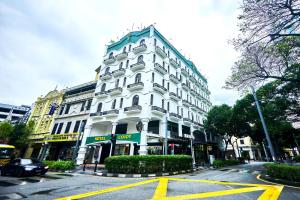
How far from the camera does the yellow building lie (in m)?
27.5

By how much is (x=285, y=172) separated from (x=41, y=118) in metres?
35.7

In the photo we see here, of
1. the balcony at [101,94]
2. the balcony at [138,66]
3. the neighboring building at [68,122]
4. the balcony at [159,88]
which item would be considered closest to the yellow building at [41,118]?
the neighboring building at [68,122]

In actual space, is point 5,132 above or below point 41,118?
below

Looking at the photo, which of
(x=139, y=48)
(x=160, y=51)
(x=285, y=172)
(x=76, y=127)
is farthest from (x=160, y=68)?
(x=285, y=172)

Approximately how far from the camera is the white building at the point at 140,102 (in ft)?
62.6

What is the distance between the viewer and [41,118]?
2961cm

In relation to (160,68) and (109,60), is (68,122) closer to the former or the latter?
(109,60)

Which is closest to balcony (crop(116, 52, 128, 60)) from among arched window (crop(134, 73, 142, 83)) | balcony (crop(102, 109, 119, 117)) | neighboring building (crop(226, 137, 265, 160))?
arched window (crop(134, 73, 142, 83))

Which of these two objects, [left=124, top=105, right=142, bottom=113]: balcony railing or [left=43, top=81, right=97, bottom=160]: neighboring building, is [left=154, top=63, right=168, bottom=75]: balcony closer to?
[left=124, top=105, right=142, bottom=113]: balcony railing

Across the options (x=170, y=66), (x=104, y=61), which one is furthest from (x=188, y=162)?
(x=104, y=61)

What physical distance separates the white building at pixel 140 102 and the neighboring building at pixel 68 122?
2868mm

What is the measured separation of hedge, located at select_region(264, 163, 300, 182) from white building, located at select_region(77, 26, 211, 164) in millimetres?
9835

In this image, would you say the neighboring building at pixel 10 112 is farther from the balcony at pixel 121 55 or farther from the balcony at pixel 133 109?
the balcony at pixel 133 109

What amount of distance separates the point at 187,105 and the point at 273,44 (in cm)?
1801
